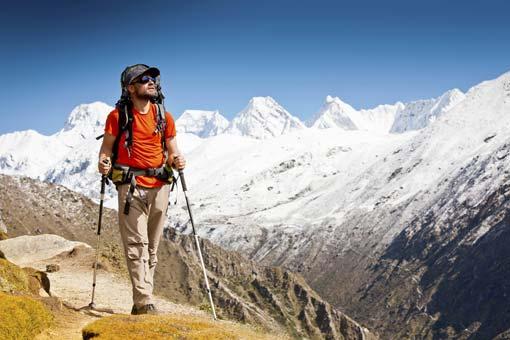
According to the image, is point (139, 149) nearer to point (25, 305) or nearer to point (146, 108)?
point (146, 108)

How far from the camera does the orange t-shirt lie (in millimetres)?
12852

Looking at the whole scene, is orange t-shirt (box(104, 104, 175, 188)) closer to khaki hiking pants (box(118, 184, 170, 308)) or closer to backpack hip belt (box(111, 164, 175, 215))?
backpack hip belt (box(111, 164, 175, 215))

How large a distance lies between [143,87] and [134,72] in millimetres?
436

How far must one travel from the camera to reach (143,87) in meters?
12.9

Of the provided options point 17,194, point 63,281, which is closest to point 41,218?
point 17,194

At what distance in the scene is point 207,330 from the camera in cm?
1084

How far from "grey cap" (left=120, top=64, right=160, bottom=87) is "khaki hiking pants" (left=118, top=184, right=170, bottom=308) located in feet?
7.91

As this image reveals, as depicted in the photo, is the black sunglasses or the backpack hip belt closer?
the backpack hip belt

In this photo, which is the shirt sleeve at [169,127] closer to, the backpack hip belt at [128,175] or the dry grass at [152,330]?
the backpack hip belt at [128,175]

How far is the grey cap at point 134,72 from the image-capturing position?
42.7 feet

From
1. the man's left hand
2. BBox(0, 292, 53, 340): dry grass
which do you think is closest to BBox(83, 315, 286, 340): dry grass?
BBox(0, 292, 53, 340): dry grass

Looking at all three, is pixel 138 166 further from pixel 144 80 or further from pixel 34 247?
pixel 34 247

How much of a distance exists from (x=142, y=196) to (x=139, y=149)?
1.07 m

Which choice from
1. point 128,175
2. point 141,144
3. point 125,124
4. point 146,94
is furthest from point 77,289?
point 146,94
